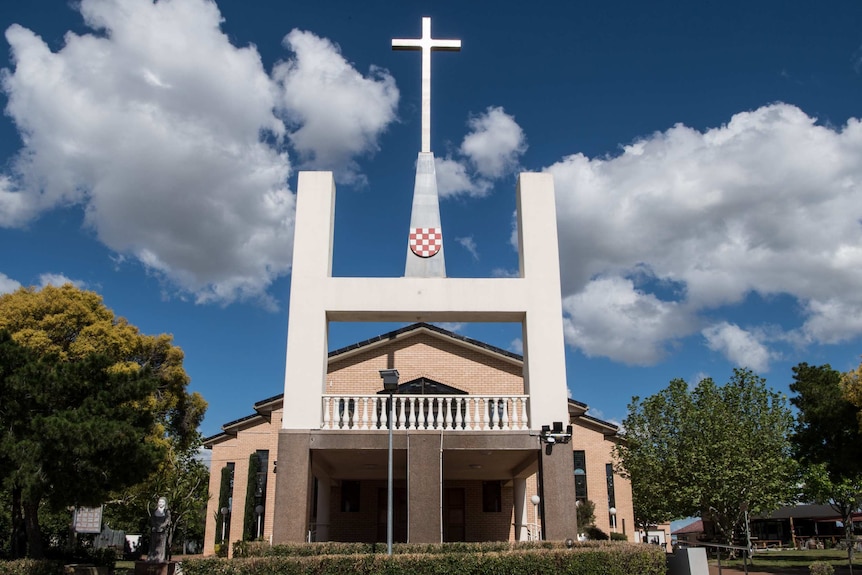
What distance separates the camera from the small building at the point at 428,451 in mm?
14484

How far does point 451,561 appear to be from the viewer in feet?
37.1

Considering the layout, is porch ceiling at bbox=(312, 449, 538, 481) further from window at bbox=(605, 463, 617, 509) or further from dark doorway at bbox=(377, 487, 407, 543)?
window at bbox=(605, 463, 617, 509)

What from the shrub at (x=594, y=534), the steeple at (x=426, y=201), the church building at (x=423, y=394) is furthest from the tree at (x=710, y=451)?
the steeple at (x=426, y=201)

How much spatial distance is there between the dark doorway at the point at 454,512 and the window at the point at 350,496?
3.02 metres

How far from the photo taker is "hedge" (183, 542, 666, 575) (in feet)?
36.1

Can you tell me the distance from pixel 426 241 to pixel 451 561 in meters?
7.21

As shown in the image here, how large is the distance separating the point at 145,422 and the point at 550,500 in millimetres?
9239

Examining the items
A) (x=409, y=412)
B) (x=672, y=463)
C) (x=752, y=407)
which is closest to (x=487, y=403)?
(x=409, y=412)

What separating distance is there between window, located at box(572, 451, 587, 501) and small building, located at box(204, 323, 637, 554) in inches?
1.8

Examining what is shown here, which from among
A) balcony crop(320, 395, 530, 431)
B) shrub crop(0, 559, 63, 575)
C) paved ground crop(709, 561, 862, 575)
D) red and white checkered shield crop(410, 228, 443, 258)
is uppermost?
red and white checkered shield crop(410, 228, 443, 258)

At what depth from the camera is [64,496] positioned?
46.1 feet

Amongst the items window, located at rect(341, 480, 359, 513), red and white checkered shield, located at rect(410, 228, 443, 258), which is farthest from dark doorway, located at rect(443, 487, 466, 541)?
red and white checkered shield, located at rect(410, 228, 443, 258)

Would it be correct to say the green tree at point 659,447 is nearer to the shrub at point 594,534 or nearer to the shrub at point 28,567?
the shrub at point 594,534

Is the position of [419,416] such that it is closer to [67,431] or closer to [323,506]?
[67,431]
